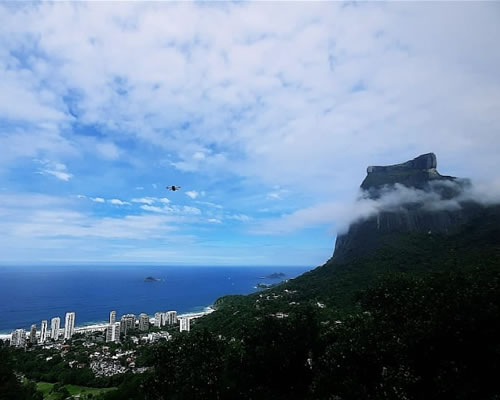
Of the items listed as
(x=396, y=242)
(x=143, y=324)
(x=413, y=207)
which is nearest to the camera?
(x=143, y=324)

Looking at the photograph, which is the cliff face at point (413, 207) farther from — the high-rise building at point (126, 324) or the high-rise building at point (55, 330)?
the high-rise building at point (55, 330)

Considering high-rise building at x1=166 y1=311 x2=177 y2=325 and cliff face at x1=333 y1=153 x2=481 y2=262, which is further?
cliff face at x1=333 y1=153 x2=481 y2=262

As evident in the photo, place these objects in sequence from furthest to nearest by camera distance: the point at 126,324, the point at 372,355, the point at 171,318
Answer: the point at 171,318, the point at 126,324, the point at 372,355

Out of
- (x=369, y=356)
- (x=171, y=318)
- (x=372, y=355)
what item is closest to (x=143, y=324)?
(x=171, y=318)

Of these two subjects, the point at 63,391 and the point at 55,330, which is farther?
the point at 55,330

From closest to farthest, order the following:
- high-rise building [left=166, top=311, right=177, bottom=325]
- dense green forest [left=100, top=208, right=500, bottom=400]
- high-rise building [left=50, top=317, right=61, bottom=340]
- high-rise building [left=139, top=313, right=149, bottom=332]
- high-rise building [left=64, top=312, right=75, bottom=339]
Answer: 1. dense green forest [left=100, top=208, right=500, bottom=400]
2. high-rise building [left=50, top=317, right=61, bottom=340]
3. high-rise building [left=64, top=312, right=75, bottom=339]
4. high-rise building [left=139, top=313, right=149, bottom=332]
5. high-rise building [left=166, top=311, right=177, bottom=325]

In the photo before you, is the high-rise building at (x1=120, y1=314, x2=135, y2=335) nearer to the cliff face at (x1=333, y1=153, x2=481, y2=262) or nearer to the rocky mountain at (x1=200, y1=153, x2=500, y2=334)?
the rocky mountain at (x1=200, y1=153, x2=500, y2=334)

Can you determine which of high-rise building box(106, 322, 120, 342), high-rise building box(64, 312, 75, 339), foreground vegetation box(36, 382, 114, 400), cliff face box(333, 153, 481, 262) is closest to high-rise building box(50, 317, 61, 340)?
high-rise building box(64, 312, 75, 339)

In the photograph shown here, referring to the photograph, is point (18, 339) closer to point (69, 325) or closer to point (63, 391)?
point (69, 325)

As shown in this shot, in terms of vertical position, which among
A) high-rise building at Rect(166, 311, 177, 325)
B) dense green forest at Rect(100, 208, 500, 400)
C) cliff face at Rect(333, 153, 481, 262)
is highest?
cliff face at Rect(333, 153, 481, 262)
